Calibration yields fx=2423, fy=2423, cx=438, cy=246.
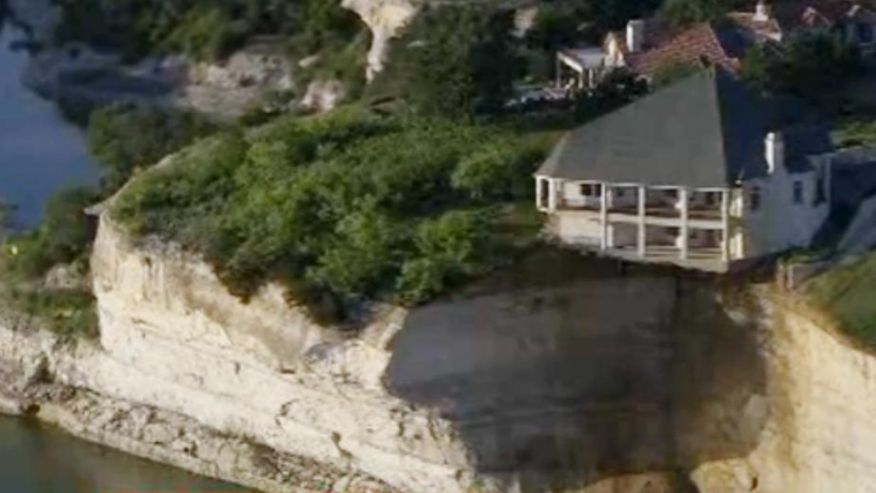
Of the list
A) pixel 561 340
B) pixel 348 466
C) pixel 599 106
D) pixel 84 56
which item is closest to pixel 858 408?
pixel 561 340

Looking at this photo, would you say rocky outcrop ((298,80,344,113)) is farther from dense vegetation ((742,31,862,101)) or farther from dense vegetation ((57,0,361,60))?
dense vegetation ((742,31,862,101))

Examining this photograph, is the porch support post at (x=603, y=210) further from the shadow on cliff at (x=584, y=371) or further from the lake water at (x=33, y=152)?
the lake water at (x=33, y=152)

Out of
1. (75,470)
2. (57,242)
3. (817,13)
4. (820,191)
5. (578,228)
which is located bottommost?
(75,470)

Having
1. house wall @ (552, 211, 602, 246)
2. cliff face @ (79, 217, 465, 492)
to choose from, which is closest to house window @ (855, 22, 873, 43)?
house wall @ (552, 211, 602, 246)

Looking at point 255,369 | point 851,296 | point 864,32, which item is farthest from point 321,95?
point 851,296

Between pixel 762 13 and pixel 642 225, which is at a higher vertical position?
pixel 762 13

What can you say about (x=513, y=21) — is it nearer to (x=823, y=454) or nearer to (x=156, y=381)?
(x=156, y=381)

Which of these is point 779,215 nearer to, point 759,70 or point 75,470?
point 759,70
